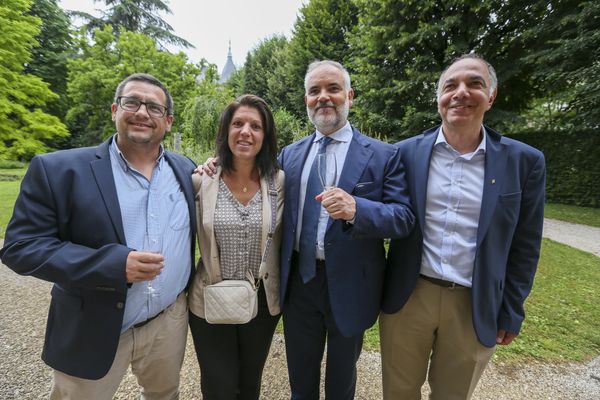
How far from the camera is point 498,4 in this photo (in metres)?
12.3

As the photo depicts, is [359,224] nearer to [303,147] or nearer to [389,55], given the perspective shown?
[303,147]

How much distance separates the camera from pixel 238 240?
2.06 meters

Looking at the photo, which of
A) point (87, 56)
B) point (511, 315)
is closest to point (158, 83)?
point (511, 315)

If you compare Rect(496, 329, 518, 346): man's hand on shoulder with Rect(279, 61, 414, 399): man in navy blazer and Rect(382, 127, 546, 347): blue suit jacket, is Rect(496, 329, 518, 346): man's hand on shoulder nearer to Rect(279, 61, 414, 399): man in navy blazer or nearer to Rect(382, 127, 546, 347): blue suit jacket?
Rect(382, 127, 546, 347): blue suit jacket

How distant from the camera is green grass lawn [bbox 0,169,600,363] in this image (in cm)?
365

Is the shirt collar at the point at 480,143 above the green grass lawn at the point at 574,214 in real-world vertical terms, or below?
above

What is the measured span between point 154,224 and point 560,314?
5763 millimetres

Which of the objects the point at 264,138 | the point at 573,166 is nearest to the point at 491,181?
the point at 264,138

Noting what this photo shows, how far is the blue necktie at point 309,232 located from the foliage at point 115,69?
19.8 meters

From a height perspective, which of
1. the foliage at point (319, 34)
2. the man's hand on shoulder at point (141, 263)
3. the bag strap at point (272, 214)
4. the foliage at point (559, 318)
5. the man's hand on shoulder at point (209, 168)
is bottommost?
the foliage at point (559, 318)

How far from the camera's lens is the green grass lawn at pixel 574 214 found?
10.4 metres

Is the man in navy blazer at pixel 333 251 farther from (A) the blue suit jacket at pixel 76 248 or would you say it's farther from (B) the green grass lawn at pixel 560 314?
(B) the green grass lawn at pixel 560 314

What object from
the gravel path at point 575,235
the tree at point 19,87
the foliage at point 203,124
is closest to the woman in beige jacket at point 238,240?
the foliage at point 203,124

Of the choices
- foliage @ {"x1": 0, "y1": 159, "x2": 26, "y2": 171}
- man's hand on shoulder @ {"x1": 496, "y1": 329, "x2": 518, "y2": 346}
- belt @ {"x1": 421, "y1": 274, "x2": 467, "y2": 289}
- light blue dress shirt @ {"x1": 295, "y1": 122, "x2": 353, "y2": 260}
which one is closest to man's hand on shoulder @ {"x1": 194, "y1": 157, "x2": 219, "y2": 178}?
light blue dress shirt @ {"x1": 295, "y1": 122, "x2": 353, "y2": 260}
